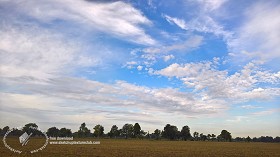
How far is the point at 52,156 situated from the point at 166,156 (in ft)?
51.9

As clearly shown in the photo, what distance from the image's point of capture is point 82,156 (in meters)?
37.4

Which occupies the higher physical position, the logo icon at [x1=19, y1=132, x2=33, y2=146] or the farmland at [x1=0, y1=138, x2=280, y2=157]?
the logo icon at [x1=19, y1=132, x2=33, y2=146]

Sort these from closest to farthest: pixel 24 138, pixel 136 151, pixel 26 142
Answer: pixel 136 151 → pixel 24 138 → pixel 26 142

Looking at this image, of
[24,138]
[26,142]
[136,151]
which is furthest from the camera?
[26,142]

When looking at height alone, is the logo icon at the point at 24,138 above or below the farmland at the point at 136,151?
above

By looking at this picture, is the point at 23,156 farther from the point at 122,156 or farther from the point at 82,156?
the point at 122,156

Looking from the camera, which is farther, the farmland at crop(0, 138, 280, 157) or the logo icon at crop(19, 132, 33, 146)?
the logo icon at crop(19, 132, 33, 146)

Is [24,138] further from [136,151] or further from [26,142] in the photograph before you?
[136,151]

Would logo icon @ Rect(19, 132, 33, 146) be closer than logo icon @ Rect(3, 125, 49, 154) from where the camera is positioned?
No

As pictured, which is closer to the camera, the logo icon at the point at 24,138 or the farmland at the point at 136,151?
the farmland at the point at 136,151

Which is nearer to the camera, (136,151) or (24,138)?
(136,151)

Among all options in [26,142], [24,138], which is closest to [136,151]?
[24,138]

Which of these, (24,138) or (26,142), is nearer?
(24,138)

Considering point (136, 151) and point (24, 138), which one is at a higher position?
point (24, 138)
